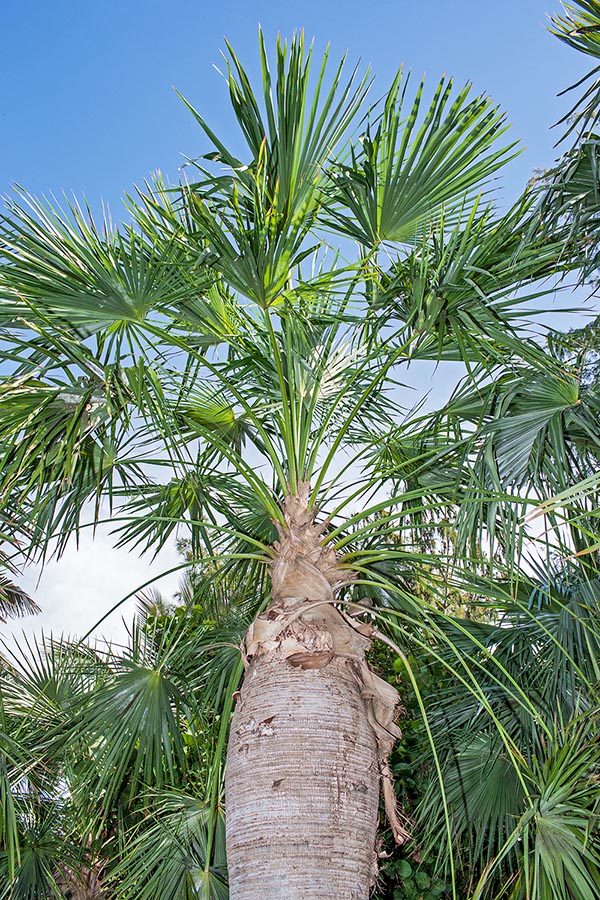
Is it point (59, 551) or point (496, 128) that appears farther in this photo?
point (59, 551)

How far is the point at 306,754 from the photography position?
2863mm

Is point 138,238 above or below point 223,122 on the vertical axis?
below

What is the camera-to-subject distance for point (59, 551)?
4.13 metres

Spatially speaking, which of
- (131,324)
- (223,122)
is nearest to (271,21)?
(223,122)

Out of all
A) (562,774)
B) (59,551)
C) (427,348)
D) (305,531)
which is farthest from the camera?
(427,348)

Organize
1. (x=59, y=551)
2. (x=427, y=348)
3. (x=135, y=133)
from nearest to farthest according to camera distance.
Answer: (x=59, y=551), (x=427, y=348), (x=135, y=133)

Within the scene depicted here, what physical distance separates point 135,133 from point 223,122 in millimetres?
→ 1572

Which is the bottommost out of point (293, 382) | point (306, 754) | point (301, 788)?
point (301, 788)

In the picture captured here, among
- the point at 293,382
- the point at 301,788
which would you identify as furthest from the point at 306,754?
the point at 293,382

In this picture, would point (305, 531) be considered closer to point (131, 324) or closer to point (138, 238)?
point (131, 324)

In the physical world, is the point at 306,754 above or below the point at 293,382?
below

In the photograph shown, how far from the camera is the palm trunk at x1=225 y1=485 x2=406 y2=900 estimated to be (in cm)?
277

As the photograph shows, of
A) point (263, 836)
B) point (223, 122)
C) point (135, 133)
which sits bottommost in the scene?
point (263, 836)

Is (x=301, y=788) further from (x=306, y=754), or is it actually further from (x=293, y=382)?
(x=293, y=382)
